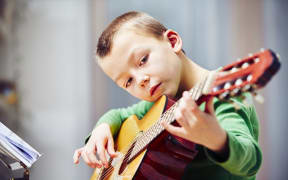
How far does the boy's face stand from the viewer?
0.90 meters

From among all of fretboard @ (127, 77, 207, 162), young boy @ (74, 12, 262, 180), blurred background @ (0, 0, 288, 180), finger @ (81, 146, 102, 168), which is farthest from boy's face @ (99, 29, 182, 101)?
blurred background @ (0, 0, 288, 180)

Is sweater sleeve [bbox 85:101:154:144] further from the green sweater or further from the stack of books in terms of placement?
the green sweater

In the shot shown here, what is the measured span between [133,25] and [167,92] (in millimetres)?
235

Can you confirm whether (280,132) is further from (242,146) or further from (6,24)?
(6,24)

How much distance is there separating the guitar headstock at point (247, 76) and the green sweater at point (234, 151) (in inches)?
1.8

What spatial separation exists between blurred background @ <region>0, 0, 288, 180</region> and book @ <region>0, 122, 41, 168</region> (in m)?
1.36

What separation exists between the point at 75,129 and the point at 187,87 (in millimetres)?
1576

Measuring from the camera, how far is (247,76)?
561 mm

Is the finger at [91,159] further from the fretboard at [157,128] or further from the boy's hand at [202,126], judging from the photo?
the boy's hand at [202,126]

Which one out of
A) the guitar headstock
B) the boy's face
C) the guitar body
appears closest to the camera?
the guitar headstock

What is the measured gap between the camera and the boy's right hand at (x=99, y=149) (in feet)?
3.24

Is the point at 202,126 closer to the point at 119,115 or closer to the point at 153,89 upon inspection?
the point at 153,89

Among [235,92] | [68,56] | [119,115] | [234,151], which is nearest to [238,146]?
[234,151]

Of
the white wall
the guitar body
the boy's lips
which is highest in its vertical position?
the boy's lips
